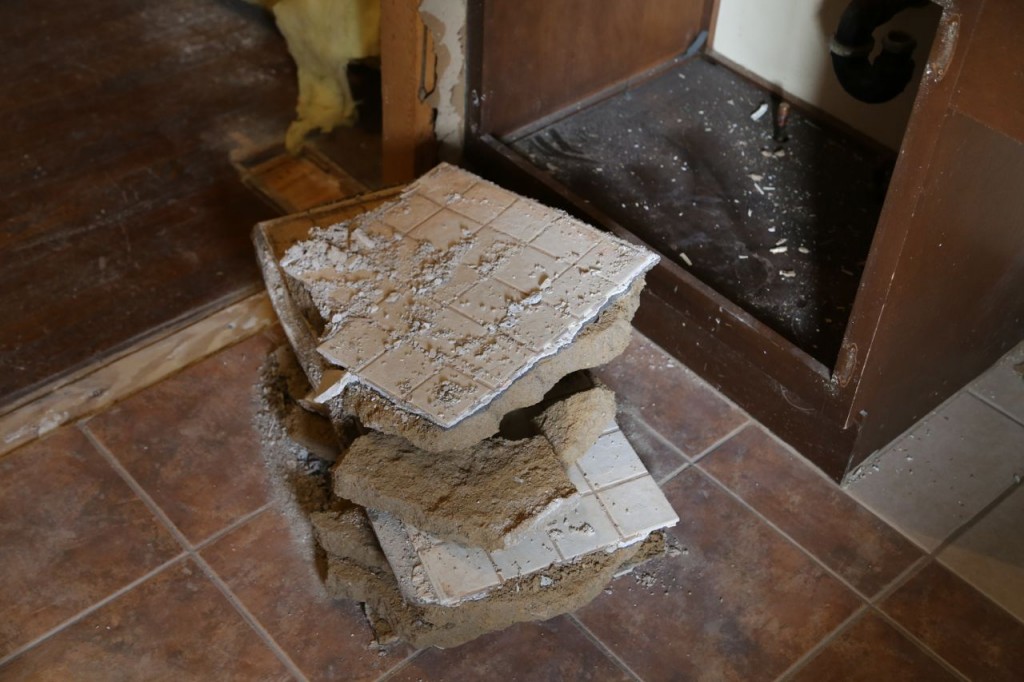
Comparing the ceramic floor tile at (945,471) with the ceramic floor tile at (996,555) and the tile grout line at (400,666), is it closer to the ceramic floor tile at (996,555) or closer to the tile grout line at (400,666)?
the ceramic floor tile at (996,555)

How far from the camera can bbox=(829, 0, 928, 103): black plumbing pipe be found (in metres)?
2.07

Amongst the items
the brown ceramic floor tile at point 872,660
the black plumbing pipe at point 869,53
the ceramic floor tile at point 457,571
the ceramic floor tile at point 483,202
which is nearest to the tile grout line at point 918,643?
the brown ceramic floor tile at point 872,660

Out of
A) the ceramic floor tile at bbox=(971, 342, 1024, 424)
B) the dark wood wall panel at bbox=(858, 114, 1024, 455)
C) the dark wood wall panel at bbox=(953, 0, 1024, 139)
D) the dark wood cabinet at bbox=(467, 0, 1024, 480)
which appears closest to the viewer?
the dark wood wall panel at bbox=(953, 0, 1024, 139)

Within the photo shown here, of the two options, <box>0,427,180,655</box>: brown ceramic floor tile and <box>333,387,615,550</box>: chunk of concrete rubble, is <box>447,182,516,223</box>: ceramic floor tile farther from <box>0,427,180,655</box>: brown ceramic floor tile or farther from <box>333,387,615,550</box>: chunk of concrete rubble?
<box>0,427,180,655</box>: brown ceramic floor tile

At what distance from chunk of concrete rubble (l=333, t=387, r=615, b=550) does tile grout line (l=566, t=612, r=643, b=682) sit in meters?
0.26

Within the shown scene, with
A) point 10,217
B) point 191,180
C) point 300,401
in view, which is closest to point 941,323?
point 300,401

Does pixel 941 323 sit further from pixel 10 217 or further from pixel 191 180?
pixel 10 217

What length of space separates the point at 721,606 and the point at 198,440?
39.8 inches

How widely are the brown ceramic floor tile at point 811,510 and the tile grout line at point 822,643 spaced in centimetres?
5

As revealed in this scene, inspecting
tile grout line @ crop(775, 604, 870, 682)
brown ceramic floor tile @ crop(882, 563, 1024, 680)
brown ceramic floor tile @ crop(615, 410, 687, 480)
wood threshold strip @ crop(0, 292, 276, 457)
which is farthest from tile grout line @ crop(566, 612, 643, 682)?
wood threshold strip @ crop(0, 292, 276, 457)

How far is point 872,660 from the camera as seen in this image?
175 cm

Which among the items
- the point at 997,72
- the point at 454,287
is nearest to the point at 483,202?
the point at 454,287

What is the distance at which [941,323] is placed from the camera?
1890 mm

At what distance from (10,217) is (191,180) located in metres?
0.43
